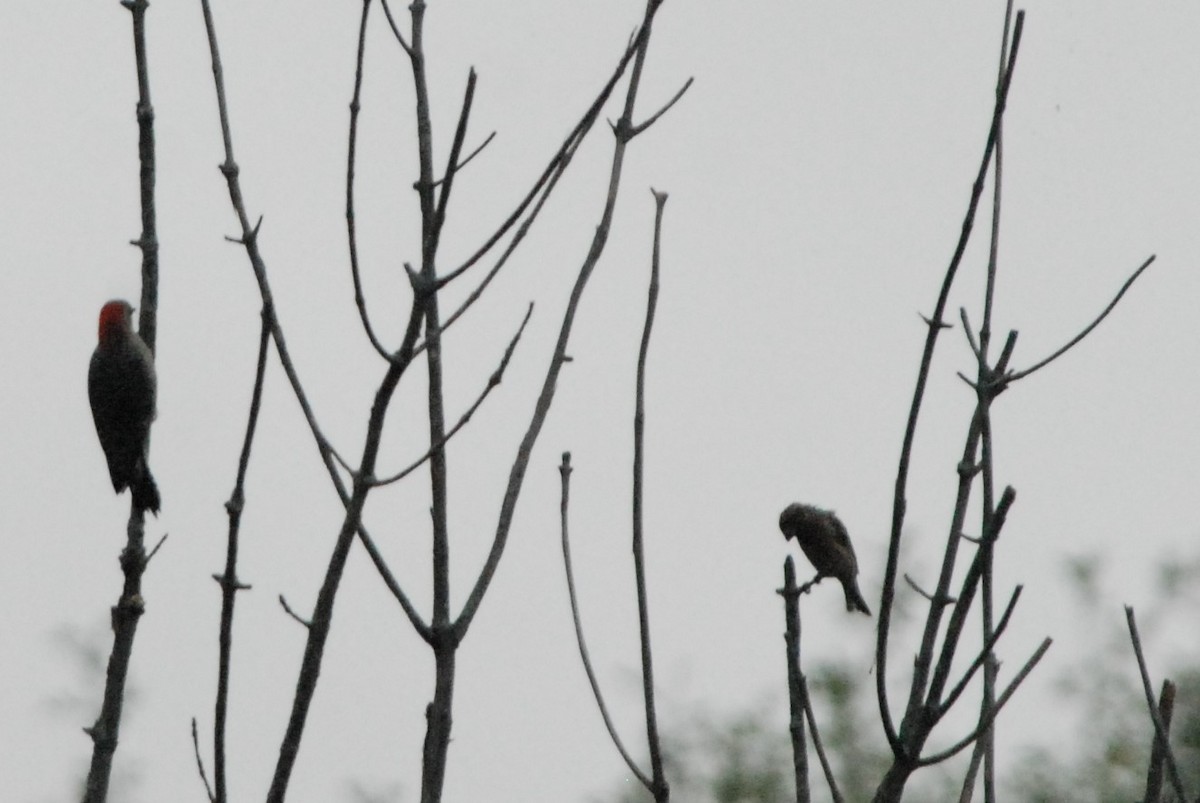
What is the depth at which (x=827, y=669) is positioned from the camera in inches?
615

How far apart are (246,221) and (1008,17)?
1559 millimetres

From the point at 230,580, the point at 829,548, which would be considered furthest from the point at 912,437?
the point at 829,548

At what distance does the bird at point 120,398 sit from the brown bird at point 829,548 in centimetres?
290

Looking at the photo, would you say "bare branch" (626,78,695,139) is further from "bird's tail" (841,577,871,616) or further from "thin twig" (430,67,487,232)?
"bird's tail" (841,577,871,616)

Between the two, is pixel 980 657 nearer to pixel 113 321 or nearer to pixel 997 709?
pixel 997 709

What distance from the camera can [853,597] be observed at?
23.3 ft

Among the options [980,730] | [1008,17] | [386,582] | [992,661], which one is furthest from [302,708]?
[1008,17]

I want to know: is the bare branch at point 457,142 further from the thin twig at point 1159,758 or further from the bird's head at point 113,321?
the bird's head at point 113,321

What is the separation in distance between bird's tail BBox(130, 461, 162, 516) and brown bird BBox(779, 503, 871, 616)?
2.87 metres

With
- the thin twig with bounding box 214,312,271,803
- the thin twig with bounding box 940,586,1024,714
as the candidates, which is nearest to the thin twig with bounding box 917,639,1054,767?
the thin twig with bounding box 940,586,1024,714

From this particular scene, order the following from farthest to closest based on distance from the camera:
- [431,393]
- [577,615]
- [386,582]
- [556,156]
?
1. [577,615]
2. [431,393]
3. [386,582]
4. [556,156]

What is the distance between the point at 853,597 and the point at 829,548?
0.25 meters

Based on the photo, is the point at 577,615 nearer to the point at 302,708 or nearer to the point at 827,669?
the point at 302,708

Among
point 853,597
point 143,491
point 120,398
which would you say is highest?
point 120,398
